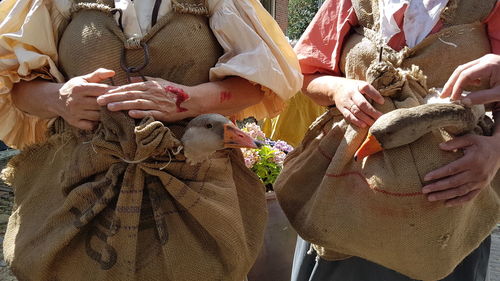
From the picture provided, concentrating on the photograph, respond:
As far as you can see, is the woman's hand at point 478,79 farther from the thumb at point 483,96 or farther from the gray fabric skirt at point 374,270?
the gray fabric skirt at point 374,270

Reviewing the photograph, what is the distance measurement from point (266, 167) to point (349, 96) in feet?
6.03

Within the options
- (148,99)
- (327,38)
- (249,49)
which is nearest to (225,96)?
(249,49)

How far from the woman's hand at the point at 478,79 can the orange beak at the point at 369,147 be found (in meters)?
0.26

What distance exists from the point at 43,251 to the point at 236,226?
576 millimetres

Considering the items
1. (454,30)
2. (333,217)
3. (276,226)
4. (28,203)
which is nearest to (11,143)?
(28,203)

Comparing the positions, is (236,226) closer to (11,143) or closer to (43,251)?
(43,251)

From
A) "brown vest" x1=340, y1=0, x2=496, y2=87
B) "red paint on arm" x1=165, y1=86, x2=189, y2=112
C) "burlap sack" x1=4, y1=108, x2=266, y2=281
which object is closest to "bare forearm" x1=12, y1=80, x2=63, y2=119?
"burlap sack" x1=4, y1=108, x2=266, y2=281

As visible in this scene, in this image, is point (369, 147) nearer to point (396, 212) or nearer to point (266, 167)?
point (396, 212)

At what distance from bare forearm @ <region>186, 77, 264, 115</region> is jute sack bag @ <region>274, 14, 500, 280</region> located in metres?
0.34

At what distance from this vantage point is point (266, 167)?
11.4 ft

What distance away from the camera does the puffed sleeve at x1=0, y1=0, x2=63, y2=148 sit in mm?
1512

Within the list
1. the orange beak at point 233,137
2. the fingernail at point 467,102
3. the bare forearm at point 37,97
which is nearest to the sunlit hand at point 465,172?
the fingernail at point 467,102

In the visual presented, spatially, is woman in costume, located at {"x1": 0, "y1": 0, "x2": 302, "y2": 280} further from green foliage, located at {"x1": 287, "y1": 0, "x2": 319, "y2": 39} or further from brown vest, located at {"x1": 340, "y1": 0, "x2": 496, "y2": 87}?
green foliage, located at {"x1": 287, "y1": 0, "x2": 319, "y2": 39}

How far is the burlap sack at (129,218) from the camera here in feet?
4.60
